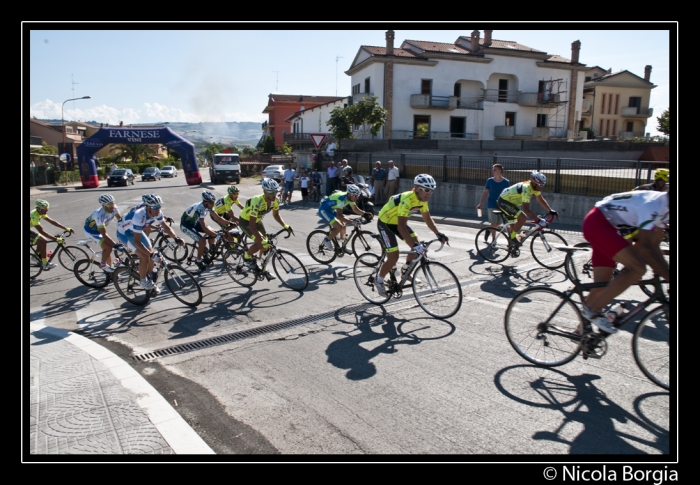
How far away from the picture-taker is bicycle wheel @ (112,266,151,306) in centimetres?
805

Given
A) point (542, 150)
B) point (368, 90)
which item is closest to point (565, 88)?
point (542, 150)

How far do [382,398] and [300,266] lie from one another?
4.53 m

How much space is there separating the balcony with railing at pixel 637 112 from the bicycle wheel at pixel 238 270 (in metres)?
53.1

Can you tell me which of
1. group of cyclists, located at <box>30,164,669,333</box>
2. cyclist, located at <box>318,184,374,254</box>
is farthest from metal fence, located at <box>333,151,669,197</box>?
cyclist, located at <box>318,184,374,254</box>

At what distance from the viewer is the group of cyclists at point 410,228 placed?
4.39 metres

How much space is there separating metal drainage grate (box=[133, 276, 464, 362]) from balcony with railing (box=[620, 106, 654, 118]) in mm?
52883

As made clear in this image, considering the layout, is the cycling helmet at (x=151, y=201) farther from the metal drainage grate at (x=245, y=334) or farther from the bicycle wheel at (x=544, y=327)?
the bicycle wheel at (x=544, y=327)

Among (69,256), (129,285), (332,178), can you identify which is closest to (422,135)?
(332,178)

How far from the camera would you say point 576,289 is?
16.2 ft

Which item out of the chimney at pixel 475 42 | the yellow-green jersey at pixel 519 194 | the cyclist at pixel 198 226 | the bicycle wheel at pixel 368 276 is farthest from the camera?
the chimney at pixel 475 42

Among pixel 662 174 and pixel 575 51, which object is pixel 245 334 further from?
pixel 575 51

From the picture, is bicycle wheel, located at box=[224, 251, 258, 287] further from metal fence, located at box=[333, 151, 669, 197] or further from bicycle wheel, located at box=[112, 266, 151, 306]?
metal fence, located at box=[333, 151, 669, 197]

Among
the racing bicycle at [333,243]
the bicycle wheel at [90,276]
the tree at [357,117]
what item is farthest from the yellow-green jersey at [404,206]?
the tree at [357,117]
